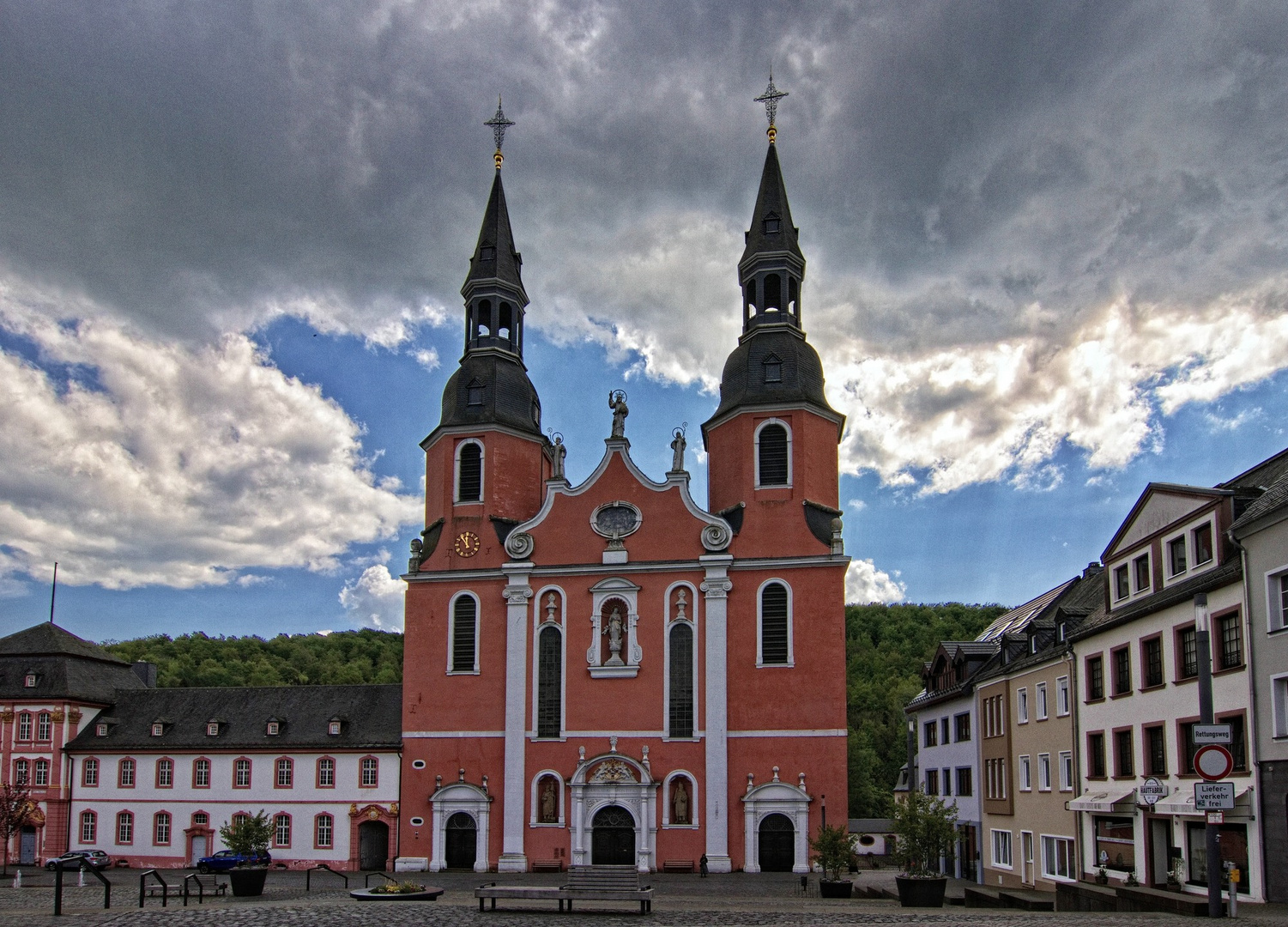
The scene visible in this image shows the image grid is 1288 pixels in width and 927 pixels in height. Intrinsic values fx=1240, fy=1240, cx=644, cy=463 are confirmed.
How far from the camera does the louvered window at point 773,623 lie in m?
44.8

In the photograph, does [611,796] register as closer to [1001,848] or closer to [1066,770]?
[1001,848]

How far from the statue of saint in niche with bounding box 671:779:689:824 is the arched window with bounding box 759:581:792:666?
17.1 ft

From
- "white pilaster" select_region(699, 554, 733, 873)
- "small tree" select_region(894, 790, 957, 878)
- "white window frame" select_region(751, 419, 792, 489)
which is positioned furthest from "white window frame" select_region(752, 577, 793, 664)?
"small tree" select_region(894, 790, 957, 878)

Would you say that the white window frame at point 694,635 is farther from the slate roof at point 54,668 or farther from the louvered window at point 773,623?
the slate roof at point 54,668

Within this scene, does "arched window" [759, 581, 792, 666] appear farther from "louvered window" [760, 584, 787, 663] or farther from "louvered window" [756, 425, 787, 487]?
"louvered window" [756, 425, 787, 487]

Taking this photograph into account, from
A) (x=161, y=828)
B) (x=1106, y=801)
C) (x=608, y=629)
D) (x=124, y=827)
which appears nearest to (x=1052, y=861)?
(x=1106, y=801)

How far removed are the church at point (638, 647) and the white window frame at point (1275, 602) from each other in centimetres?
2060

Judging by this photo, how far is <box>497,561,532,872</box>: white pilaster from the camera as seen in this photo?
44719mm

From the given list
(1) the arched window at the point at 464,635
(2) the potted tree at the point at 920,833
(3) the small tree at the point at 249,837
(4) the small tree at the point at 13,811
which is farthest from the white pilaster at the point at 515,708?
(4) the small tree at the point at 13,811

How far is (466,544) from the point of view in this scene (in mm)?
48750

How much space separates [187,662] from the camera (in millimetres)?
91188

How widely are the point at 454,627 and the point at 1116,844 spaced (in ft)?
83.1

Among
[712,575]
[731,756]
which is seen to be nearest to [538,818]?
[731,756]

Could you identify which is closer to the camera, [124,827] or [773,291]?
[773,291]
